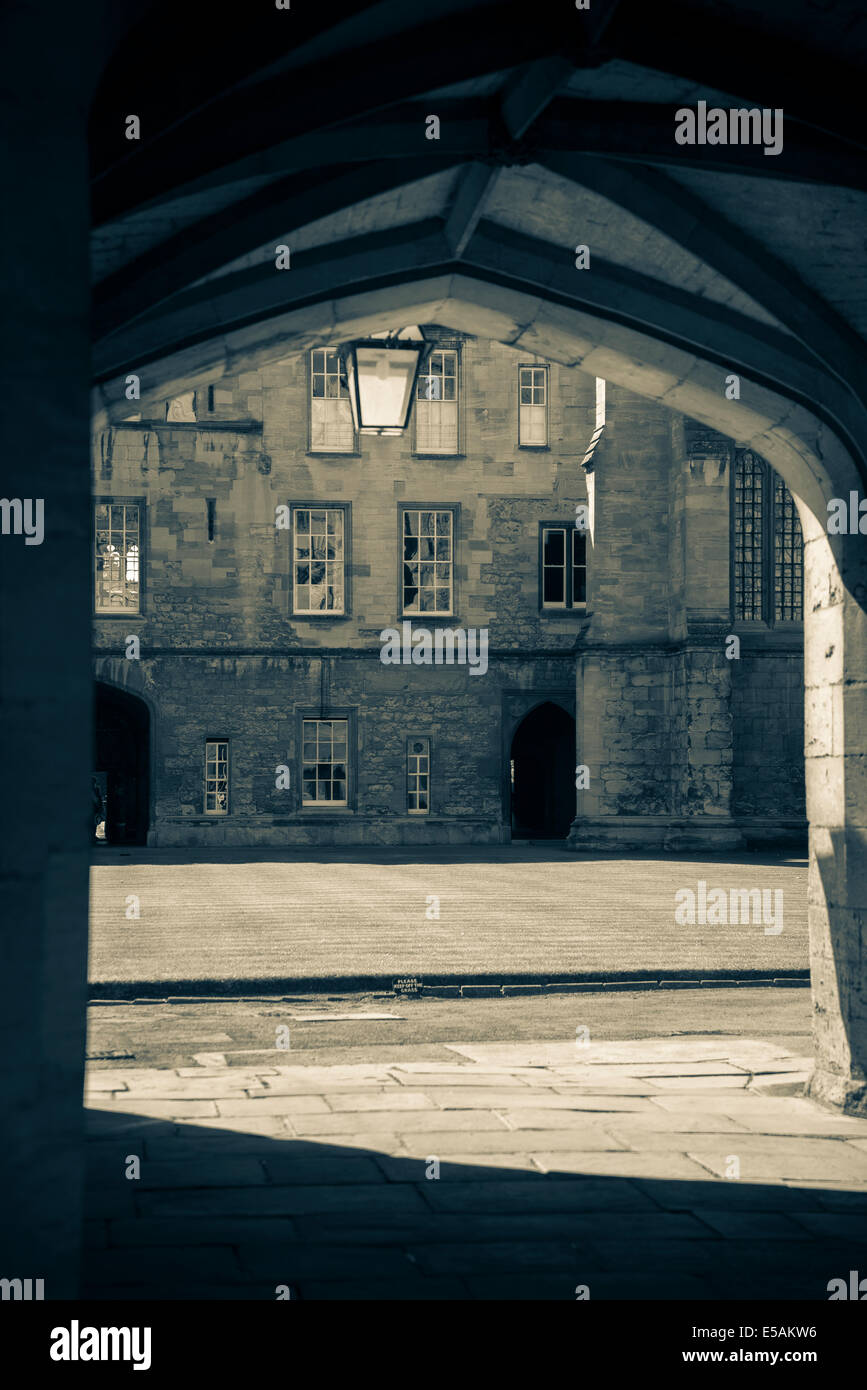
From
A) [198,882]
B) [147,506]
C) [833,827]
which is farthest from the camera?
[147,506]

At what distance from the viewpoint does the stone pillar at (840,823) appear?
6.83 metres

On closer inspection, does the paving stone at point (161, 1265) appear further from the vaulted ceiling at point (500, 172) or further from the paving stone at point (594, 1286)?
the vaulted ceiling at point (500, 172)

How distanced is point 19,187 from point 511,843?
26402mm

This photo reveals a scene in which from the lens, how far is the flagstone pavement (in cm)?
443

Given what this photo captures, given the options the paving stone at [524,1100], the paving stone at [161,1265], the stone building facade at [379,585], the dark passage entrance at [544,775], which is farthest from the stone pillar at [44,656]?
the dark passage entrance at [544,775]

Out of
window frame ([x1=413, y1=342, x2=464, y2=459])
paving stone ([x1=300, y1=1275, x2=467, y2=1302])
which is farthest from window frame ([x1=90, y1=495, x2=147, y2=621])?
paving stone ([x1=300, y1=1275, x2=467, y2=1302])

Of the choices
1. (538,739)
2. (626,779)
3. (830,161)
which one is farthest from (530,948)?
(538,739)

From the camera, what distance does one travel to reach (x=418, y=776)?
28.8 metres

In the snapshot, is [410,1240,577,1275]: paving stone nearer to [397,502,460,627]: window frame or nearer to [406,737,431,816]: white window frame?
[406,737,431,816]: white window frame

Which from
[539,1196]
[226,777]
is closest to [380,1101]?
[539,1196]

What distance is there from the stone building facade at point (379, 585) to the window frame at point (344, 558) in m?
0.06

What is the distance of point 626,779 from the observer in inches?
1031

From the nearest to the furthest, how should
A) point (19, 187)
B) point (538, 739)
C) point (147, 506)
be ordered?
point (19, 187)
point (147, 506)
point (538, 739)
